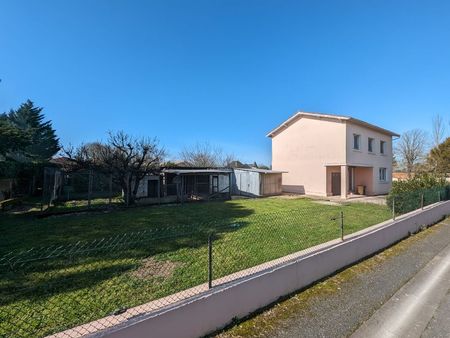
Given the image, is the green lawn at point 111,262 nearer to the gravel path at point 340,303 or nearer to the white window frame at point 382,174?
the gravel path at point 340,303

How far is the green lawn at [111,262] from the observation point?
3754 mm

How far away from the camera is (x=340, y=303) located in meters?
4.18

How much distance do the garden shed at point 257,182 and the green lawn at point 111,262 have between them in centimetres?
1298

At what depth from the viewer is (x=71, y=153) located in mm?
15508

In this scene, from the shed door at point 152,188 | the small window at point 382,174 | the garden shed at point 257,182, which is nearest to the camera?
the shed door at point 152,188

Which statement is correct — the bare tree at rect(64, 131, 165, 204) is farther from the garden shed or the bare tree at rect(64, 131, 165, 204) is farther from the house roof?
the house roof

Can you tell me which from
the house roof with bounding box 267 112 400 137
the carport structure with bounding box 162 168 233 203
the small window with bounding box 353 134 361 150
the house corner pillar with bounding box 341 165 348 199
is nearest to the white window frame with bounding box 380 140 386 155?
the house roof with bounding box 267 112 400 137

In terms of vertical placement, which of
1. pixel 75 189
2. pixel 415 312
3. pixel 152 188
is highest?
pixel 152 188

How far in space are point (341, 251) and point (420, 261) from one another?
84.2 inches

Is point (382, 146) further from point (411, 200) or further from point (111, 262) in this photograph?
point (111, 262)

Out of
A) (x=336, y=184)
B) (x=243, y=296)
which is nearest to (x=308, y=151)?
(x=336, y=184)

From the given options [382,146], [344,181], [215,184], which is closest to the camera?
[344,181]

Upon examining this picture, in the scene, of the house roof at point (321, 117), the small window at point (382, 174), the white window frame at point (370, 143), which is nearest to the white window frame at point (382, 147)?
the house roof at point (321, 117)

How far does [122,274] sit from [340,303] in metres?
3.54
